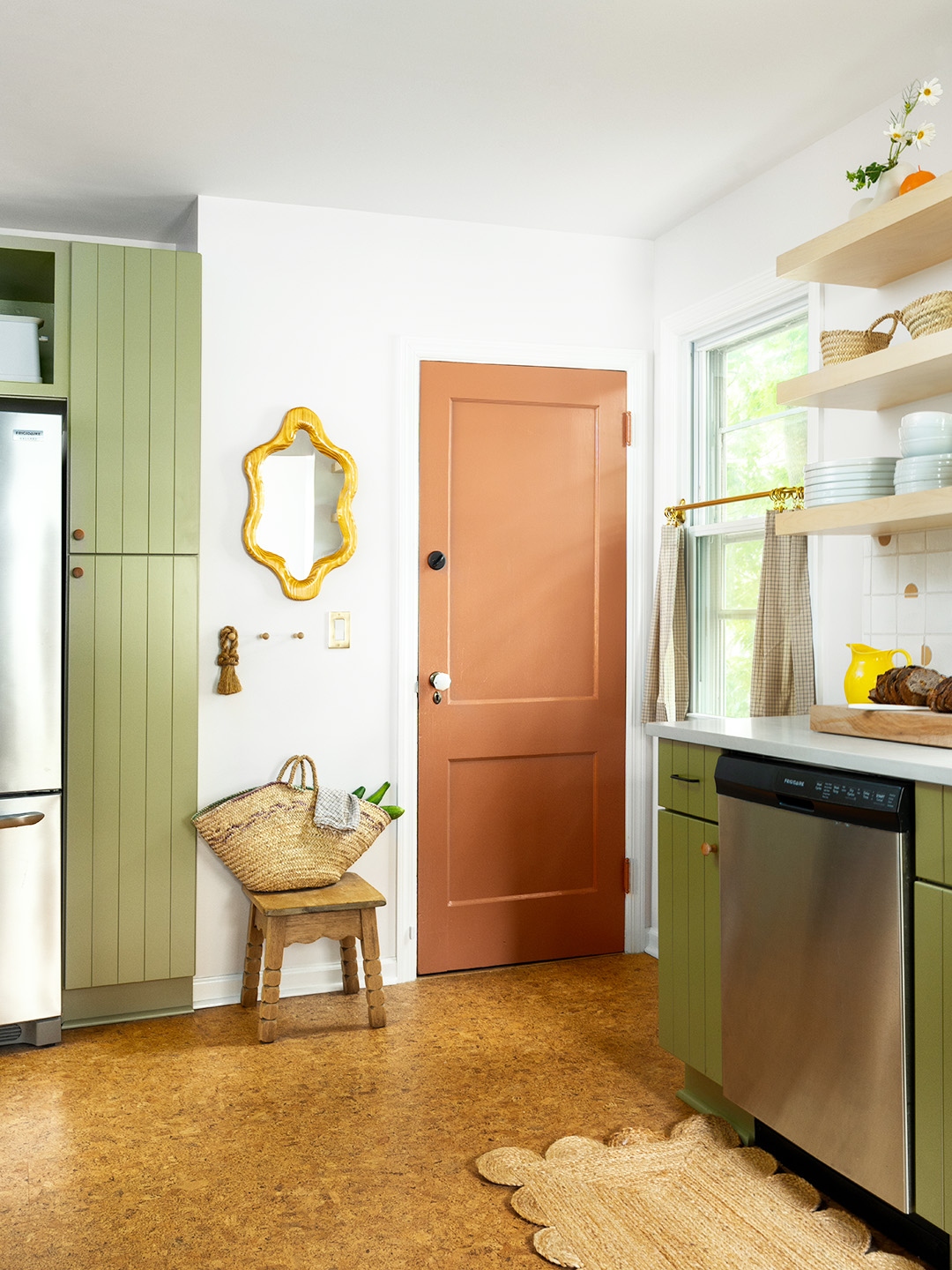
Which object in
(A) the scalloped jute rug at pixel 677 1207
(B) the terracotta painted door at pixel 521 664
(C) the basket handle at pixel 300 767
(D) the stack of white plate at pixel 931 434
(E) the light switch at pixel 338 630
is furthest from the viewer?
(B) the terracotta painted door at pixel 521 664

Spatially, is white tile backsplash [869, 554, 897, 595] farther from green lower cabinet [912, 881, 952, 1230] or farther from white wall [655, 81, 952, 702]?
green lower cabinet [912, 881, 952, 1230]

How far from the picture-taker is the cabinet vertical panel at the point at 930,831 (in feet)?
5.73

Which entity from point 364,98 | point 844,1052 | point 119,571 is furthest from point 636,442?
point 844,1052

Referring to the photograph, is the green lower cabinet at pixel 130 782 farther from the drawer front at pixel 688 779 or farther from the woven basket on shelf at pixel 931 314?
the woven basket on shelf at pixel 931 314

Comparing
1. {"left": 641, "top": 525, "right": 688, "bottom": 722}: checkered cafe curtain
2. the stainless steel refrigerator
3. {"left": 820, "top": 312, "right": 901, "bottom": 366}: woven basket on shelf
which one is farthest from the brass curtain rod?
the stainless steel refrigerator

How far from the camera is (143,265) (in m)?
3.04

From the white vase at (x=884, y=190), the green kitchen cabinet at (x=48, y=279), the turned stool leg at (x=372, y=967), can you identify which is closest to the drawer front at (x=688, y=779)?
the turned stool leg at (x=372, y=967)

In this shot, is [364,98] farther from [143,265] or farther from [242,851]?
[242,851]

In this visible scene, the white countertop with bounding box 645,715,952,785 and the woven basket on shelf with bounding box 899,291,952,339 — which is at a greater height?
the woven basket on shelf with bounding box 899,291,952,339

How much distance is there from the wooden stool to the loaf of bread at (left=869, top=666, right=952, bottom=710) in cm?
145

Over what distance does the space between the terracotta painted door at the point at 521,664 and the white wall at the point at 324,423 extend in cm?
14

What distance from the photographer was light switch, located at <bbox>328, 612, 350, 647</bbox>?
3.35 m

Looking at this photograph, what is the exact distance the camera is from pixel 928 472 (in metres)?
2.22

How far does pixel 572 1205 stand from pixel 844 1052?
625mm
